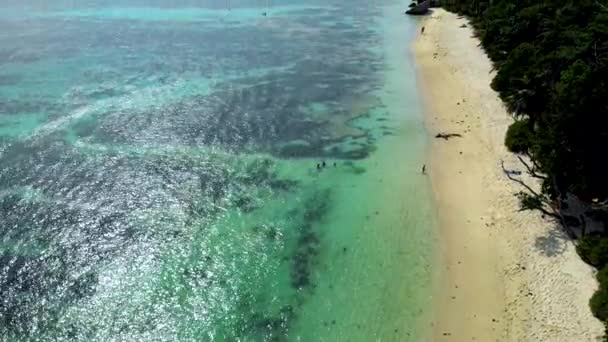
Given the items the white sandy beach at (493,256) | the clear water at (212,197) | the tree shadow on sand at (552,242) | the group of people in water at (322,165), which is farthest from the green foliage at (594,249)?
the group of people in water at (322,165)

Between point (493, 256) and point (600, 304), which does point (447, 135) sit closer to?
point (493, 256)

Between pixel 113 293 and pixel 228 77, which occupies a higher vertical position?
pixel 228 77

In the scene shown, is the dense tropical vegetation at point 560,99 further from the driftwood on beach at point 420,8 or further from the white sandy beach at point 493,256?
the driftwood on beach at point 420,8

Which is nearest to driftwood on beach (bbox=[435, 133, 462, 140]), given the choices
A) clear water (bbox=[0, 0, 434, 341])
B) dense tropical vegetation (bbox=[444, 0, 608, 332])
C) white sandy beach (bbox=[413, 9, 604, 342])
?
white sandy beach (bbox=[413, 9, 604, 342])

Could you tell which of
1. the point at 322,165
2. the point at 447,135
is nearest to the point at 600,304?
the point at 322,165

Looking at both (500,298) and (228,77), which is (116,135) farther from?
(500,298)

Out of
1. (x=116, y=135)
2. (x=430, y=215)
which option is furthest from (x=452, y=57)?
(x=116, y=135)
